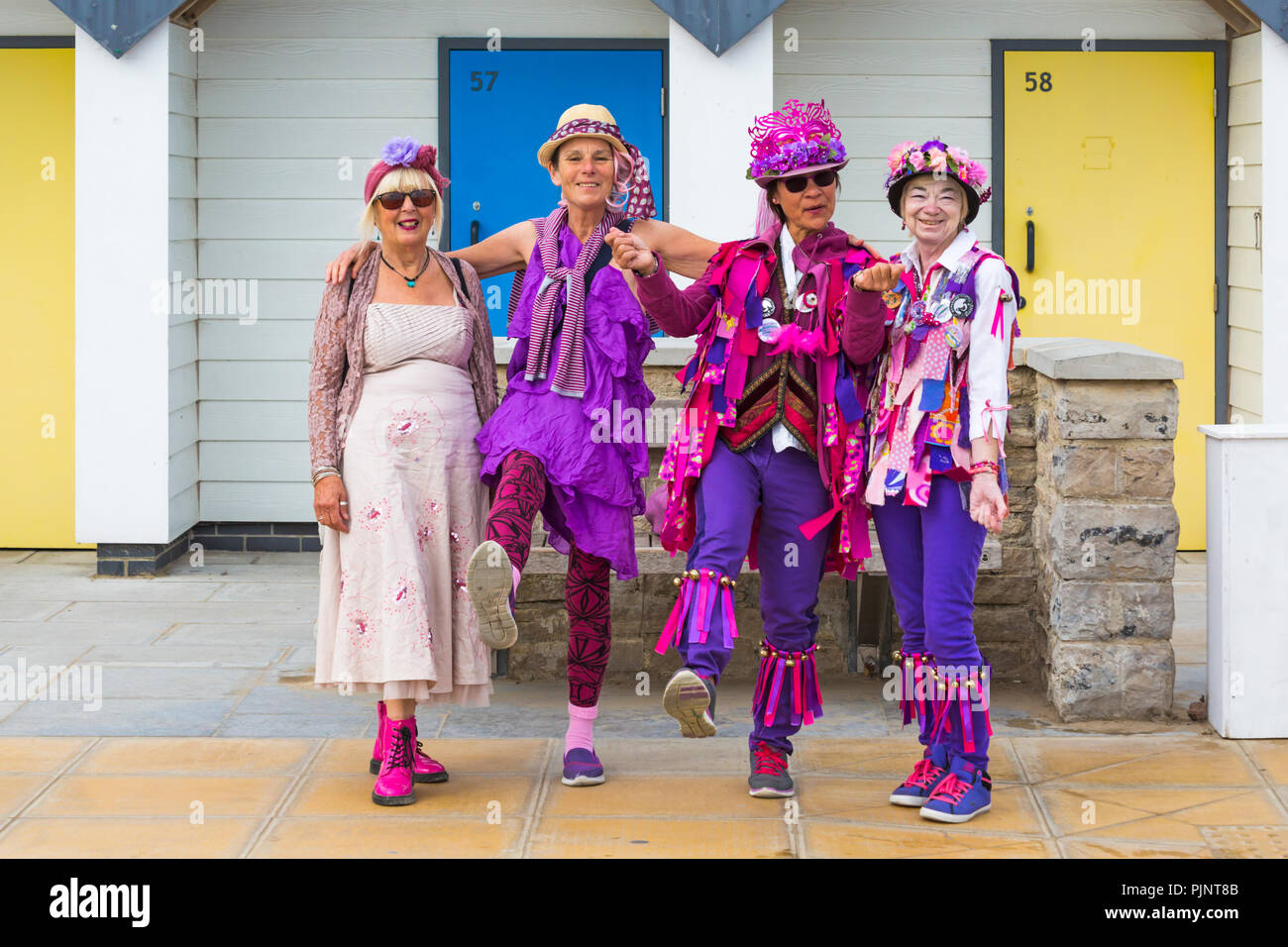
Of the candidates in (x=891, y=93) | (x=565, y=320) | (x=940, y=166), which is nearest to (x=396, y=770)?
(x=565, y=320)

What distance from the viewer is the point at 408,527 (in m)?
4.59

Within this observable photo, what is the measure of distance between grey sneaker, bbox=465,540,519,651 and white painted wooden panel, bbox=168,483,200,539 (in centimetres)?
420

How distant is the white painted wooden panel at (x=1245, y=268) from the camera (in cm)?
799

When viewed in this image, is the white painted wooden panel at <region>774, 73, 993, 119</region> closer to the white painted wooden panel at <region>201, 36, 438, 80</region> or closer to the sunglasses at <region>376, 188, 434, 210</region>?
the white painted wooden panel at <region>201, 36, 438, 80</region>

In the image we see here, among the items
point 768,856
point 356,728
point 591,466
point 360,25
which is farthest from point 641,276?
point 360,25

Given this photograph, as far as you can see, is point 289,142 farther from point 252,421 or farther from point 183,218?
point 252,421

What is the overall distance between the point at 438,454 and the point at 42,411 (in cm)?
458

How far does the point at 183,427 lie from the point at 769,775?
15.0 ft

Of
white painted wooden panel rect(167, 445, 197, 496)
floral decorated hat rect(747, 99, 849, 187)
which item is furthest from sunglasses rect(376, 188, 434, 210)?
white painted wooden panel rect(167, 445, 197, 496)

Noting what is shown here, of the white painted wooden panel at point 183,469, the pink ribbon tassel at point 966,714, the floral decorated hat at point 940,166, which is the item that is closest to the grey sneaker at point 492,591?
the pink ribbon tassel at point 966,714

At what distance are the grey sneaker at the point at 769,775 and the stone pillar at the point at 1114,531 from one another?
4.14 ft

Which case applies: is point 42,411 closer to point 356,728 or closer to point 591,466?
point 356,728

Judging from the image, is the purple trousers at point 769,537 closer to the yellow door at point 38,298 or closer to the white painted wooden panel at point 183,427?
the white painted wooden panel at point 183,427

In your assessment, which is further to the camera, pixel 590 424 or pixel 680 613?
pixel 590 424
